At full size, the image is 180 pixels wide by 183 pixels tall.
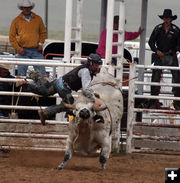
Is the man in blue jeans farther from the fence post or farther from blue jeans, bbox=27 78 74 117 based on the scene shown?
the fence post

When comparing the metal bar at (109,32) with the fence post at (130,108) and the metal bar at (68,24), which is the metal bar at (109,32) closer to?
the fence post at (130,108)

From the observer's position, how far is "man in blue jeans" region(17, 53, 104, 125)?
26.7ft

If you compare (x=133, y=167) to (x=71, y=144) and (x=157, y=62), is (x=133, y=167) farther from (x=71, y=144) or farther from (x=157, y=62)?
(x=157, y=62)

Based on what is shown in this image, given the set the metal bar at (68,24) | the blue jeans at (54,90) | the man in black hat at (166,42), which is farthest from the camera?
the man in black hat at (166,42)

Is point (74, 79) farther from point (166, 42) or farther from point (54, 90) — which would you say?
point (166, 42)

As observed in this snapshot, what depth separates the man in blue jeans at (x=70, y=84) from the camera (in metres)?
8.15

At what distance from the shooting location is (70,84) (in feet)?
28.3

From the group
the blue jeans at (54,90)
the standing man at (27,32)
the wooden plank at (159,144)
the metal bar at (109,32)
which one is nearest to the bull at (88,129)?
the blue jeans at (54,90)

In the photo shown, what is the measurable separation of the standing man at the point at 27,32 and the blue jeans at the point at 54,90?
2.68 meters

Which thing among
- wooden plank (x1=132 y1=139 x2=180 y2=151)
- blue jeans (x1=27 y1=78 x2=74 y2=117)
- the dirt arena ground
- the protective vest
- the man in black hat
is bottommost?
the dirt arena ground

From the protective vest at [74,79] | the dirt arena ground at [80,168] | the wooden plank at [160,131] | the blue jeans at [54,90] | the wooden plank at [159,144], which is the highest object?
the protective vest at [74,79]

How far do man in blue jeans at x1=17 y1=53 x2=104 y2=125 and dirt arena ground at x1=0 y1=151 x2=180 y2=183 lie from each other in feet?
2.55

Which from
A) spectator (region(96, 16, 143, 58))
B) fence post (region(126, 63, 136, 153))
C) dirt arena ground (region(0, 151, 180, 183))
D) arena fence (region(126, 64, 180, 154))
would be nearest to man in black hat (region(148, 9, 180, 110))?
spectator (region(96, 16, 143, 58))

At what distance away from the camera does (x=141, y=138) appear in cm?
1034
